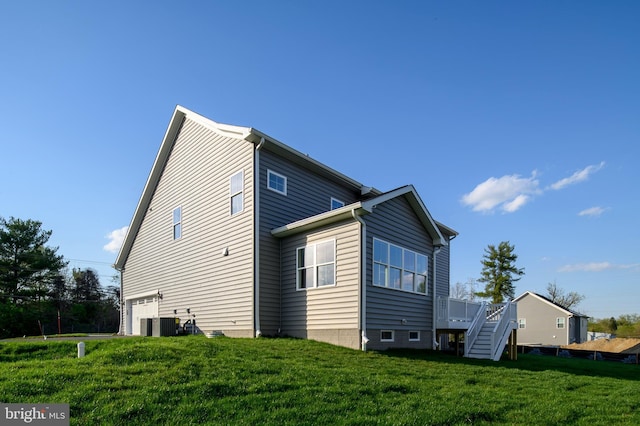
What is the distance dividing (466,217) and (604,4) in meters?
16.3

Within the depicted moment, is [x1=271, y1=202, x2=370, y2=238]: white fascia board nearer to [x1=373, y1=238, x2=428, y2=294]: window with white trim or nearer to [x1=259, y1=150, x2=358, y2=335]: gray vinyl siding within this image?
[x1=259, y1=150, x2=358, y2=335]: gray vinyl siding

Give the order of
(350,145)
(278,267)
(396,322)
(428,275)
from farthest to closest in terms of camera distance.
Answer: (350,145) < (428,275) < (278,267) < (396,322)

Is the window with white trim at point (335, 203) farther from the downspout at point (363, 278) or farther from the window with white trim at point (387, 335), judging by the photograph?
the window with white trim at point (387, 335)

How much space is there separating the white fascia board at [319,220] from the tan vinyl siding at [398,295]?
0.61 metres

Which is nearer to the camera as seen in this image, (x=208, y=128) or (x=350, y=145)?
(x=208, y=128)

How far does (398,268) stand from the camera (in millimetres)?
13461

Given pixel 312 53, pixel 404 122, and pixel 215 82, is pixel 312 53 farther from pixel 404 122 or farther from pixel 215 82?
pixel 404 122

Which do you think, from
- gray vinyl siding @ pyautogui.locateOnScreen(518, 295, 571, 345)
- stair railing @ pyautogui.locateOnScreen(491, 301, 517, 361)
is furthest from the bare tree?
stair railing @ pyautogui.locateOnScreen(491, 301, 517, 361)

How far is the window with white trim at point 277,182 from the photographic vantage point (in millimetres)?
13883

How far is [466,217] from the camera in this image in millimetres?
26234

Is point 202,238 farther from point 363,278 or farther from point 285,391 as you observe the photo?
point 285,391

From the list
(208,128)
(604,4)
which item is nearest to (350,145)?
(208,128)

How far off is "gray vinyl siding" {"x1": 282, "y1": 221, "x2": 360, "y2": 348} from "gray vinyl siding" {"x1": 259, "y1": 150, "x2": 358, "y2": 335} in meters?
0.34

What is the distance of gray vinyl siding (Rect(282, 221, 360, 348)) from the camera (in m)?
11.7
